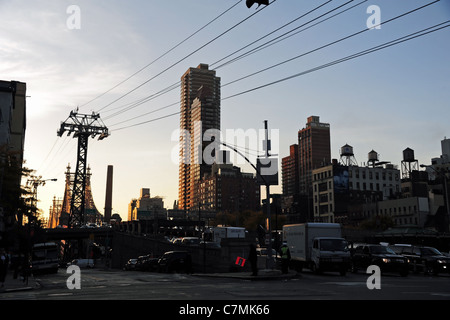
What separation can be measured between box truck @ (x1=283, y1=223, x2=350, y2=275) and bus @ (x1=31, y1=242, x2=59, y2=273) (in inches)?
976

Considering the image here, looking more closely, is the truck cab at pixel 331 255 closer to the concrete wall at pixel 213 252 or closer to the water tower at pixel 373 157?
the concrete wall at pixel 213 252

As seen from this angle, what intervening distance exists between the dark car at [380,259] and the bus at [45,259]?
97.3 feet

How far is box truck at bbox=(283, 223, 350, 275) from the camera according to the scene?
27469 mm

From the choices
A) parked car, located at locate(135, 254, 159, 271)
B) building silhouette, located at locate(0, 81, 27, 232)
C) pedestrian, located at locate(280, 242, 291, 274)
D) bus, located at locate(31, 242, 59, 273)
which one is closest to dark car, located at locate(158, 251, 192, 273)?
parked car, located at locate(135, 254, 159, 271)

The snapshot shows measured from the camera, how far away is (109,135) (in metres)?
97.8

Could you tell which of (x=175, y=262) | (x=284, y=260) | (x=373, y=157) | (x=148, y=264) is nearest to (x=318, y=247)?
(x=284, y=260)

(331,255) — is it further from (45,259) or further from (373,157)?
(373,157)

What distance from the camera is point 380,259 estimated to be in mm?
28281

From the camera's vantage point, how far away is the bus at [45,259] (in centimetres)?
4397
